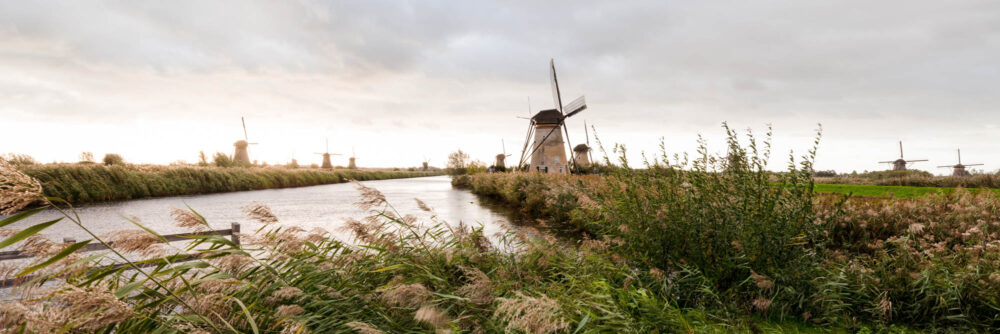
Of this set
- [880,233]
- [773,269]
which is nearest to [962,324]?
[773,269]

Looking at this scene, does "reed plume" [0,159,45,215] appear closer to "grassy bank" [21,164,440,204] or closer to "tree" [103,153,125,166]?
"grassy bank" [21,164,440,204]

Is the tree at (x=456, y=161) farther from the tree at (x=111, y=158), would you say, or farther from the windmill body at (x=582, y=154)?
the tree at (x=111, y=158)

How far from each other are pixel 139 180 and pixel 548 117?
27.6m

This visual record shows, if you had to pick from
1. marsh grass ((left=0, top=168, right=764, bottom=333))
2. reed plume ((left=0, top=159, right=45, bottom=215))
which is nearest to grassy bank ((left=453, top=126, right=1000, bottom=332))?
marsh grass ((left=0, top=168, right=764, bottom=333))

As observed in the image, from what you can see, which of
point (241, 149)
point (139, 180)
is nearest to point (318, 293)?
point (139, 180)

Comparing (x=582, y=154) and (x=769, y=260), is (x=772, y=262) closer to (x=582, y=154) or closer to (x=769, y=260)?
(x=769, y=260)

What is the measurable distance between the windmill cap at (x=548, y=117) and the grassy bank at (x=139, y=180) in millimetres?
17750

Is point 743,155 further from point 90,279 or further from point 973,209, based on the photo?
point 90,279

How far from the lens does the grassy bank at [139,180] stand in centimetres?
1590

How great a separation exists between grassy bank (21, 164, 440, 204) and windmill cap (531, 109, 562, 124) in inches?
699

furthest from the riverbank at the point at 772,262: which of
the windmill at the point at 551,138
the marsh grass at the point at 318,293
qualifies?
the windmill at the point at 551,138

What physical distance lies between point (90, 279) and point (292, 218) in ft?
41.7

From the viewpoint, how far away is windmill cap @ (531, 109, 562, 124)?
34844 millimetres

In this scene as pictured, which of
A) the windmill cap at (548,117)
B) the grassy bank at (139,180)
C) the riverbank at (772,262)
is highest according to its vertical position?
the windmill cap at (548,117)
